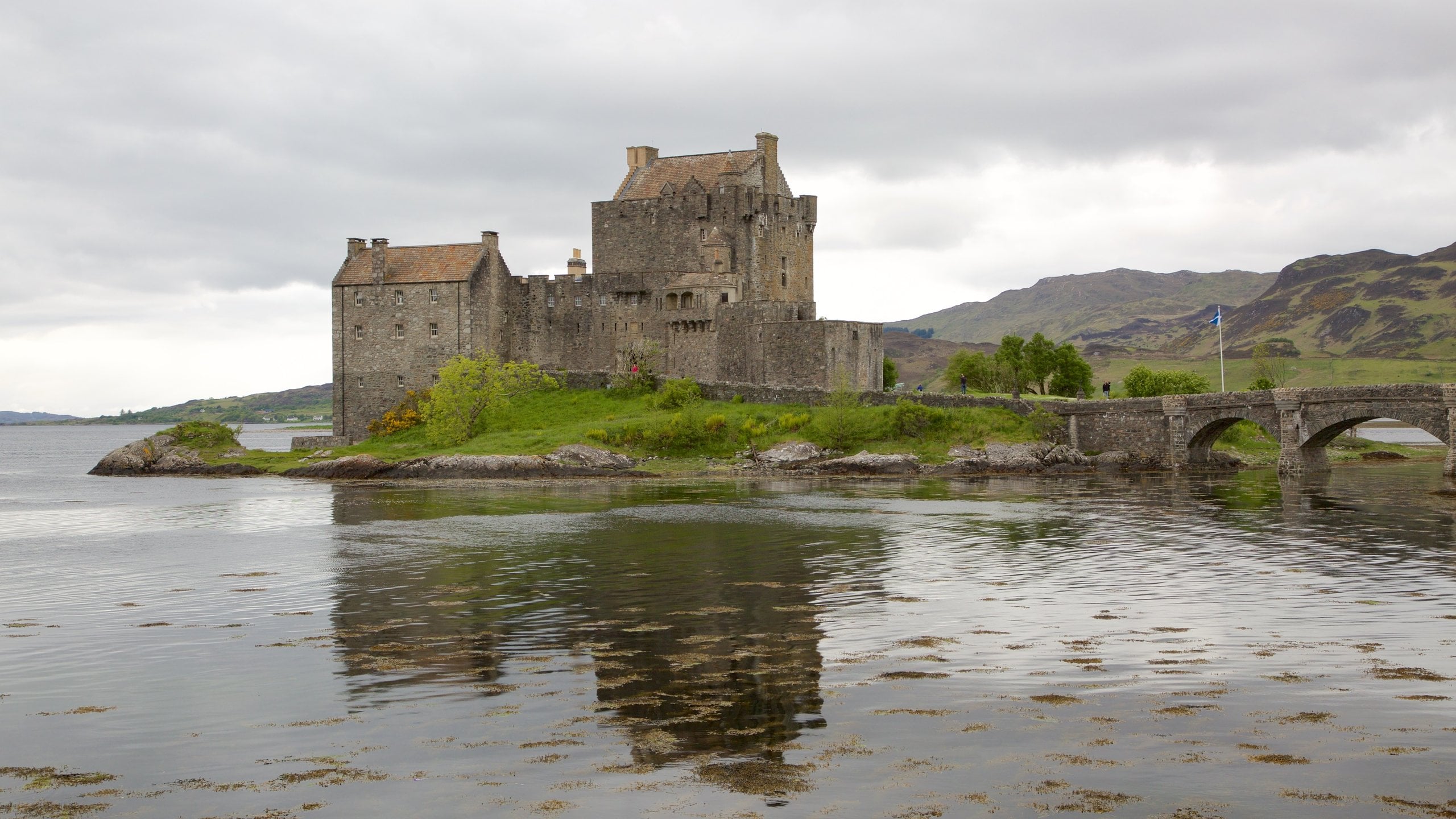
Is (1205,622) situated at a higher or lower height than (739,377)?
lower

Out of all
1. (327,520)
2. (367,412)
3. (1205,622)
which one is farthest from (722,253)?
(1205,622)

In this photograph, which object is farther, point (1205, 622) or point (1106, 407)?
point (1106, 407)

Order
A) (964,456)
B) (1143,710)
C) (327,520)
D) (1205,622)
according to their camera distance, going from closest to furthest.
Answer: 1. (1143,710)
2. (1205,622)
3. (327,520)
4. (964,456)

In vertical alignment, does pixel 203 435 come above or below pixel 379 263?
below

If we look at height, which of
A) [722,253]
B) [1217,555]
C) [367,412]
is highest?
[722,253]

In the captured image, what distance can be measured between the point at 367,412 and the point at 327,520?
3753 cm

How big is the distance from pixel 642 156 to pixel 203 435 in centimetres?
3669

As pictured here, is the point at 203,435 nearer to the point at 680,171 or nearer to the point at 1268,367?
the point at 680,171

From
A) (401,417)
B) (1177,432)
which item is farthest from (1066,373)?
(401,417)

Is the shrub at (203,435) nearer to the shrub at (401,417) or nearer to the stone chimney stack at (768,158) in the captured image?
the shrub at (401,417)

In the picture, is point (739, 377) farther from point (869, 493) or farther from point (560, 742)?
point (560, 742)

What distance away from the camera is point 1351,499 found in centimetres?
4684

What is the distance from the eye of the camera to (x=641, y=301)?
82312 millimetres

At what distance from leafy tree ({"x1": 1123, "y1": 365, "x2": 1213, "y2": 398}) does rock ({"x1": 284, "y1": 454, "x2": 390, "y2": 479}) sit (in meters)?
52.6
